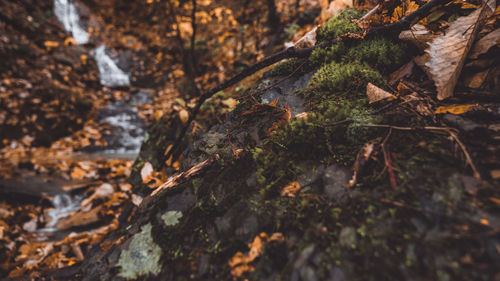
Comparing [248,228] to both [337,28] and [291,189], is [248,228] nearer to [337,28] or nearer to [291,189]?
[291,189]

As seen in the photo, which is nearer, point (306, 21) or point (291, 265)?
point (291, 265)

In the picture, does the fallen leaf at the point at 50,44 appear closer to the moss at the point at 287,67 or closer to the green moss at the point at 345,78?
the moss at the point at 287,67

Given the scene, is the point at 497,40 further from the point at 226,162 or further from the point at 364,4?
the point at 226,162

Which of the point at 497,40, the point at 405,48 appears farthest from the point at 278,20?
the point at 497,40

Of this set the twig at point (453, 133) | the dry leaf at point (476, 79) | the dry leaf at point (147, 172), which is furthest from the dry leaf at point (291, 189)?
the dry leaf at point (147, 172)

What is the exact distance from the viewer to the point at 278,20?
5.97 metres

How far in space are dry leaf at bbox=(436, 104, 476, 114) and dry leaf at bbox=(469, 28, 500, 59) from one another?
16.8 inches

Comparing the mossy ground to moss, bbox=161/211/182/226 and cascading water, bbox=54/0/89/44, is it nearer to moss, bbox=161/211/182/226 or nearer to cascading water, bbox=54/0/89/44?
moss, bbox=161/211/182/226

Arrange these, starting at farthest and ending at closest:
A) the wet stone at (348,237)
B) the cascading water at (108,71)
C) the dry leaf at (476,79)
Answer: the cascading water at (108,71)
the dry leaf at (476,79)
the wet stone at (348,237)

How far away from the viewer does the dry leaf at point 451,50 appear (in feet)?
3.84

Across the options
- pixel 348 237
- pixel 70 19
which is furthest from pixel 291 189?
pixel 70 19

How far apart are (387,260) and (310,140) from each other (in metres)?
0.70

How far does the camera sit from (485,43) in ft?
3.94

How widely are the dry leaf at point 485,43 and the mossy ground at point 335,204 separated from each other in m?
0.40
